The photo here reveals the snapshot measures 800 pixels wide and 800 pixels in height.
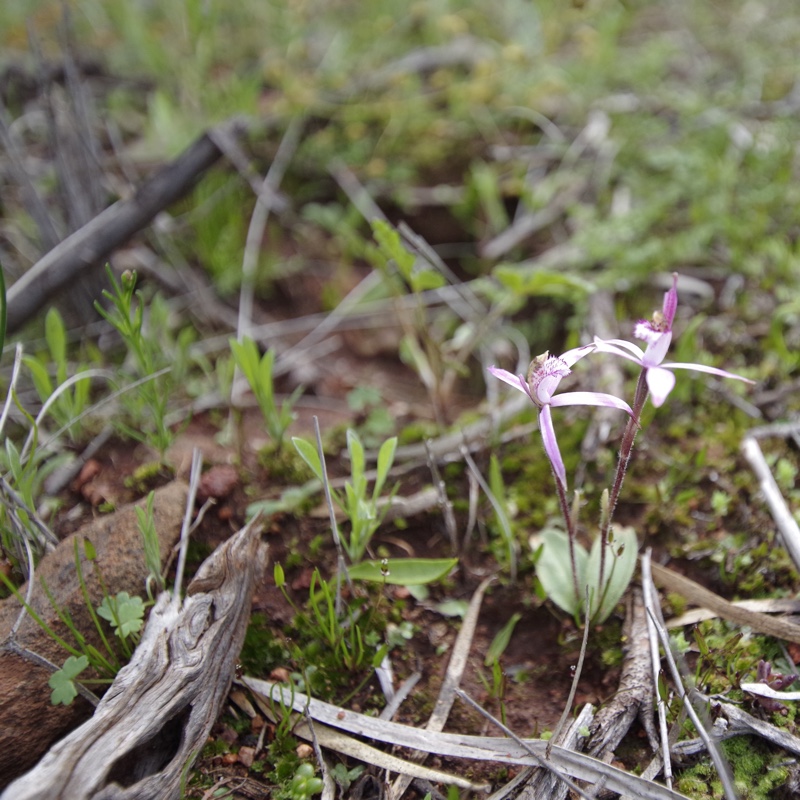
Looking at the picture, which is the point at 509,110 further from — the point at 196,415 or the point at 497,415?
the point at 196,415

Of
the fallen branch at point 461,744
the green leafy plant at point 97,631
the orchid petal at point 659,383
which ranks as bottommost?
the fallen branch at point 461,744

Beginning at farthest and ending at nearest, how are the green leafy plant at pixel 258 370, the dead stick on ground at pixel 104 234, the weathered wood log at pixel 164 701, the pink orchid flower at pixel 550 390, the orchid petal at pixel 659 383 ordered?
the dead stick on ground at pixel 104 234 < the green leafy plant at pixel 258 370 < the pink orchid flower at pixel 550 390 < the weathered wood log at pixel 164 701 < the orchid petal at pixel 659 383

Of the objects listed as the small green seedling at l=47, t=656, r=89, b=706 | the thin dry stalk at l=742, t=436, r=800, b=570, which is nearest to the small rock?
the small green seedling at l=47, t=656, r=89, b=706

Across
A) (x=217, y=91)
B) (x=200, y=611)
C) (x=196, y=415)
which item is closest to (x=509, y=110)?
Answer: (x=217, y=91)

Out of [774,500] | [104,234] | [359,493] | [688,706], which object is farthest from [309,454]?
[104,234]

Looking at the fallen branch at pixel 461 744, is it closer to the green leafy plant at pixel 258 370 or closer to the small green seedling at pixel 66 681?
the small green seedling at pixel 66 681

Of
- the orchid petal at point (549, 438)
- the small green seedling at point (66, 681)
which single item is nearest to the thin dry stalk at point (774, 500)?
the orchid petal at point (549, 438)

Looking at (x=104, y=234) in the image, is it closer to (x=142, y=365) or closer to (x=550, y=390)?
(x=142, y=365)
